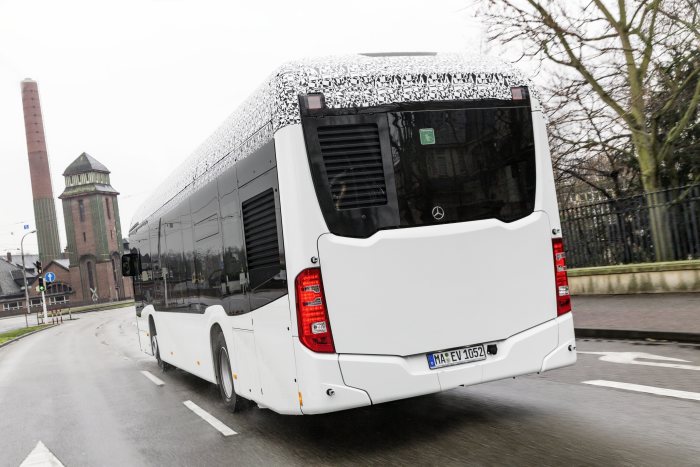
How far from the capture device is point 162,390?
423 inches

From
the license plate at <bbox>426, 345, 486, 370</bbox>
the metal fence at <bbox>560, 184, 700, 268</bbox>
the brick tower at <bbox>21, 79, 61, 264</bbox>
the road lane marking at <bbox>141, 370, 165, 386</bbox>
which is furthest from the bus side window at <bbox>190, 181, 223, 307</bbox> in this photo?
the brick tower at <bbox>21, 79, 61, 264</bbox>

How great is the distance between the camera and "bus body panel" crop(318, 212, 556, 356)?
202 inches

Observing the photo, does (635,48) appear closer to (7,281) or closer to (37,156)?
(37,156)

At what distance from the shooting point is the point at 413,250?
17.2 feet

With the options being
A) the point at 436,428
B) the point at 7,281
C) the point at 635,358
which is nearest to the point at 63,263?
the point at 7,281

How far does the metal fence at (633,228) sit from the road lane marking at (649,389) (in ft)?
25.5

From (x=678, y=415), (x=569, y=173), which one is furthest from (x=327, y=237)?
(x=569, y=173)

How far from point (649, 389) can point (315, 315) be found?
348cm

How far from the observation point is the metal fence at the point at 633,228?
13727mm

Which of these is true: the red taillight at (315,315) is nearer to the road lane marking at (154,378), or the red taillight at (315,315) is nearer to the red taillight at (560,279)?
the red taillight at (560,279)

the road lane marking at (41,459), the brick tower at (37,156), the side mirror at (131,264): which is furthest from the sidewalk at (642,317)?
the brick tower at (37,156)

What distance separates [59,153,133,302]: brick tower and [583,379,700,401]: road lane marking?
10278cm

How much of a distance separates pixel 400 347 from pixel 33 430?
17.9ft

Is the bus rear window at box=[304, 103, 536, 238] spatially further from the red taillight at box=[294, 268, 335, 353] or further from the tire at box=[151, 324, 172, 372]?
the tire at box=[151, 324, 172, 372]
